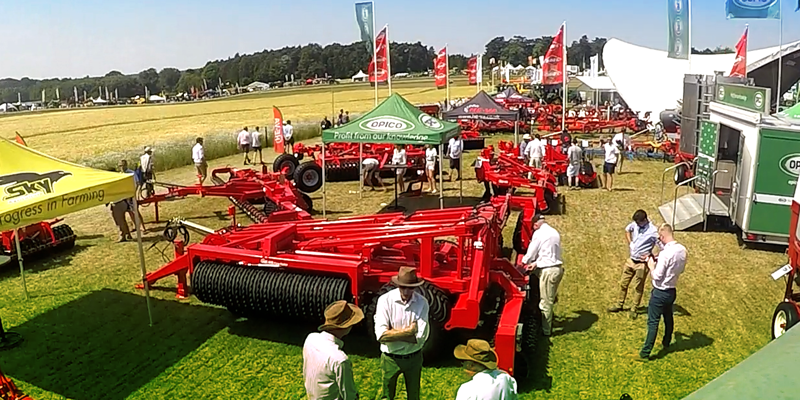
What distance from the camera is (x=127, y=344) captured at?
7.79 metres

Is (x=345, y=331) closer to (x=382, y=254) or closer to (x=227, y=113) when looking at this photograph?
(x=382, y=254)

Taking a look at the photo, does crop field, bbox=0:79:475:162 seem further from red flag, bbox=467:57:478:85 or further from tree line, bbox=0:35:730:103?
tree line, bbox=0:35:730:103

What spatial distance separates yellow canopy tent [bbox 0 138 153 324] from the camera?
718 cm

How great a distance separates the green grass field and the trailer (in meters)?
0.63

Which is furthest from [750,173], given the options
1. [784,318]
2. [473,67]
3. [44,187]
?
[473,67]

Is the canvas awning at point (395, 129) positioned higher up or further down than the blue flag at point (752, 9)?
further down

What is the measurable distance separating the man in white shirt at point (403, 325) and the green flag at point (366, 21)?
17.5 m

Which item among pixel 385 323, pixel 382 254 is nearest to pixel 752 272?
pixel 382 254

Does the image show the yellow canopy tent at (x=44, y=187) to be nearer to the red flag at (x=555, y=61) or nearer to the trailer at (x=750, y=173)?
the trailer at (x=750, y=173)

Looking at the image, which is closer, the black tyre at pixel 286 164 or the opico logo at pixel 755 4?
the black tyre at pixel 286 164

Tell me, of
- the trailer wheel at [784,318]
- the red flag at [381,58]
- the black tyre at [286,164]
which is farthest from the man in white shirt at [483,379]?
the red flag at [381,58]

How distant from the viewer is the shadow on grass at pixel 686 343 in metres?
7.32

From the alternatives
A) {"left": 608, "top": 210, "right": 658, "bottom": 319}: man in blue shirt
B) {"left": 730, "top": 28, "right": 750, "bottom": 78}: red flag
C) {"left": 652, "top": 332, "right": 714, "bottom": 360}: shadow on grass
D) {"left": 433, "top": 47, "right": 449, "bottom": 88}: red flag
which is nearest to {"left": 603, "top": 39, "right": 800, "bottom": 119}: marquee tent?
{"left": 730, "top": 28, "right": 750, "bottom": 78}: red flag

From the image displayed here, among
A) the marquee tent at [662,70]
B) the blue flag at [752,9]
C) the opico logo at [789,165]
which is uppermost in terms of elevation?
the blue flag at [752,9]
